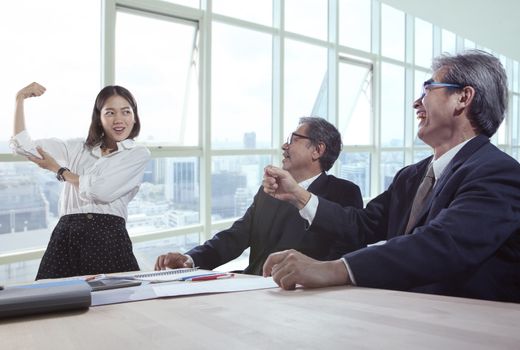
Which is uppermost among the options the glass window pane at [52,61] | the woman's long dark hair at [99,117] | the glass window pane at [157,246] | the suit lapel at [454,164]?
the glass window pane at [52,61]

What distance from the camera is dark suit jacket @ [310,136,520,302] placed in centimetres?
124

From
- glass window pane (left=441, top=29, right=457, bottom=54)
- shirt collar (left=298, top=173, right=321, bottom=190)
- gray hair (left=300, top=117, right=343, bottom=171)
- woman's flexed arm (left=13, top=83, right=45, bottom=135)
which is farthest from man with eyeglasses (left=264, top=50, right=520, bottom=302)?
glass window pane (left=441, top=29, right=457, bottom=54)

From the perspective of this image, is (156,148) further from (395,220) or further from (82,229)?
(395,220)

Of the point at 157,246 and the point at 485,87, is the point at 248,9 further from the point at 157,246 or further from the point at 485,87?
the point at 485,87

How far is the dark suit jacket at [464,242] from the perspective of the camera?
48.9 inches

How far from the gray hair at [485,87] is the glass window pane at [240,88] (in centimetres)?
370

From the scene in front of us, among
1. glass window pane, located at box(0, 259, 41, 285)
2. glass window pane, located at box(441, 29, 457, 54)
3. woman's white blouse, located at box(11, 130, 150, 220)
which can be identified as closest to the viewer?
woman's white blouse, located at box(11, 130, 150, 220)

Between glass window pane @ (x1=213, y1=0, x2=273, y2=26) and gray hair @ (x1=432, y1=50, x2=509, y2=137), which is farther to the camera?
glass window pane @ (x1=213, y1=0, x2=273, y2=26)

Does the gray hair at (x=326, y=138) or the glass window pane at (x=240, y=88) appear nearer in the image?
the gray hair at (x=326, y=138)

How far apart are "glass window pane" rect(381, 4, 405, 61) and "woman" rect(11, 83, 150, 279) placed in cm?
643

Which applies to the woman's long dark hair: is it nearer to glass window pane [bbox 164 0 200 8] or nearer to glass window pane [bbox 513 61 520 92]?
glass window pane [bbox 164 0 200 8]

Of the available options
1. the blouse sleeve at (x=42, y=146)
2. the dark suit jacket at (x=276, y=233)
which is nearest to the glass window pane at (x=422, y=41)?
the dark suit jacket at (x=276, y=233)

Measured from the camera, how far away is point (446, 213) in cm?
133

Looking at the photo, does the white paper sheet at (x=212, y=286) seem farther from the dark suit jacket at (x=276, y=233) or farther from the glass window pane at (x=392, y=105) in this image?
the glass window pane at (x=392, y=105)
